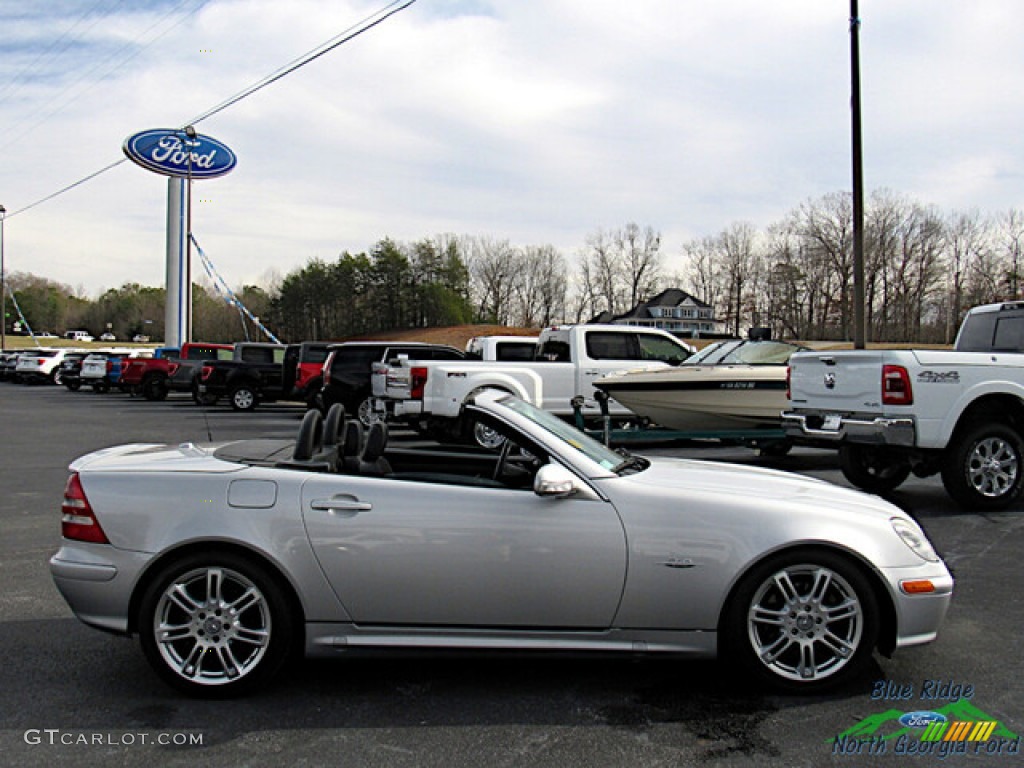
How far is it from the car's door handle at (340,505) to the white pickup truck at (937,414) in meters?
5.78

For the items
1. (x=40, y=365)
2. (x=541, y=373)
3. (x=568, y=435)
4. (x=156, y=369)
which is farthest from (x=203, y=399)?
(x=568, y=435)

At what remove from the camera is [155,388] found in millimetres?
31109

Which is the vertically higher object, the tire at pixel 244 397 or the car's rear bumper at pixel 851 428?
the car's rear bumper at pixel 851 428

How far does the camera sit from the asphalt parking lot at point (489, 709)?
344 centimetres

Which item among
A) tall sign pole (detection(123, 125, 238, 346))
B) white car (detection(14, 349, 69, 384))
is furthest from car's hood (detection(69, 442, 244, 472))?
white car (detection(14, 349, 69, 384))

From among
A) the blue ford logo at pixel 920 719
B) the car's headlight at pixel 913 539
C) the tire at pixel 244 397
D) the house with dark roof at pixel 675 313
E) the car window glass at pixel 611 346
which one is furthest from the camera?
the house with dark roof at pixel 675 313

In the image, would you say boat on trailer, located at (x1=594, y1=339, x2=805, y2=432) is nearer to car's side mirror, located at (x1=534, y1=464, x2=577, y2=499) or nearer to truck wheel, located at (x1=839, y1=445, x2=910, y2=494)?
truck wheel, located at (x1=839, y1=445, x2=910, y2=494)

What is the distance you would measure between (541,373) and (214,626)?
1056 centimetres

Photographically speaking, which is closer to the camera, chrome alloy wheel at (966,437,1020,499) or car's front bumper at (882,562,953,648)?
car's front bumper at (882,562,953,648)

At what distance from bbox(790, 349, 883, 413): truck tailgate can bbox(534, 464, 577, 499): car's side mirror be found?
5337 millimetres

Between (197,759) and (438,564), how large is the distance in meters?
1.19

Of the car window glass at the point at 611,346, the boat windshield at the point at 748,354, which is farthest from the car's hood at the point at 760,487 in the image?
the car window glass at the point at 611,346

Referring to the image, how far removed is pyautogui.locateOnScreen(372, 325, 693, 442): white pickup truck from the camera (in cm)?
1348

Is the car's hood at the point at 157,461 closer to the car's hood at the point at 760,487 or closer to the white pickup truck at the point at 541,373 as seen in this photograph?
the car's hood at the point at 760,487
